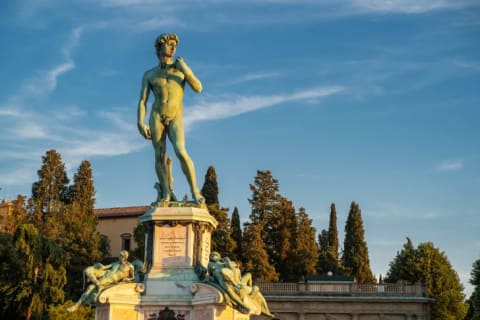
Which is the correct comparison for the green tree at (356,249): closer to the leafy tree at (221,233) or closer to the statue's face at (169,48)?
the leafy tree at (221,233)

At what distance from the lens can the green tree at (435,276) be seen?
55.0 m

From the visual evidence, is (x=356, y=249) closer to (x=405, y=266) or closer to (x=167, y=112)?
(x=405, y=266)

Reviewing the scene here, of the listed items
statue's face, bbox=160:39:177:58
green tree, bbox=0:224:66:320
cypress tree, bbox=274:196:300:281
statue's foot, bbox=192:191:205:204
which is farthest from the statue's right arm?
cypress tree, bbox=274:196:300:281

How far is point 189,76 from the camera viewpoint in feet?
56.1

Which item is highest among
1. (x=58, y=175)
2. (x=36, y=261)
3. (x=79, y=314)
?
(x=58, y=175)

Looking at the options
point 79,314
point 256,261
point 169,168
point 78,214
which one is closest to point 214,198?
point 256,261

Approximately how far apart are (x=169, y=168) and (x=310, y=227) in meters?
47.2

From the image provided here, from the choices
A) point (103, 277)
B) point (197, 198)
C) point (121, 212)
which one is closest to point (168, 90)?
point (197, 198)

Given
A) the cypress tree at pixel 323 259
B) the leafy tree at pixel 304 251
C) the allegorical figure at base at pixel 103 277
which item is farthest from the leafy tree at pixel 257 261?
the allegorical figure at base at pixel 103 277

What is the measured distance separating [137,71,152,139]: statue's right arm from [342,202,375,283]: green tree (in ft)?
162

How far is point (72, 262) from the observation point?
55219 millimetres

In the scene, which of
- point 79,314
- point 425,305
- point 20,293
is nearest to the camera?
point 79,314

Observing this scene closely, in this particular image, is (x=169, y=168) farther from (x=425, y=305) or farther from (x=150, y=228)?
(x=425, y=305)

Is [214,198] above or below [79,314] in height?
above
